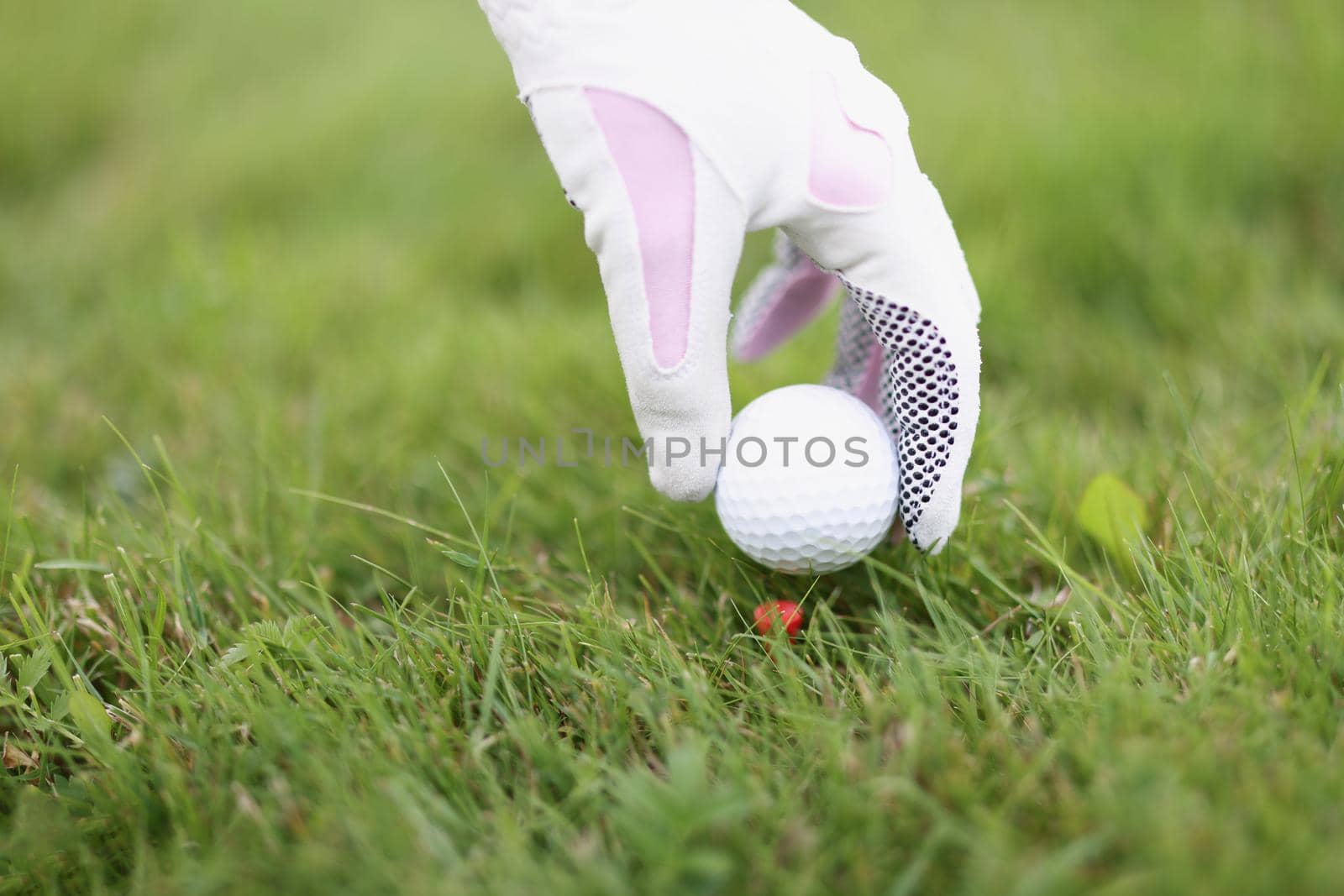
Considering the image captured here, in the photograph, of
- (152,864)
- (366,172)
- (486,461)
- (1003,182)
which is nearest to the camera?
(152,864)

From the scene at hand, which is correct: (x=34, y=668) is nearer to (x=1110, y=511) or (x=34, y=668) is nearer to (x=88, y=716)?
(x=88, y=716)

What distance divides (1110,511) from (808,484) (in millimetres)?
622

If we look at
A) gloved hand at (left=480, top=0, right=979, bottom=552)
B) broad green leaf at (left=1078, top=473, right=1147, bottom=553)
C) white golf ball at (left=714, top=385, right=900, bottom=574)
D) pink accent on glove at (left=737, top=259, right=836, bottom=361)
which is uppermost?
gloved hand at (left=480, top=0, right=979, bottom=552)

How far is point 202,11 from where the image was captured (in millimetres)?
6203

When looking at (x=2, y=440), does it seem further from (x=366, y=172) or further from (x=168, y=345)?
(x=366, y=172)

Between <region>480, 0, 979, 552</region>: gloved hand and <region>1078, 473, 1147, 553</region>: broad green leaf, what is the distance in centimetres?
38

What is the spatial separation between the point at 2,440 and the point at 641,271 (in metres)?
2.20

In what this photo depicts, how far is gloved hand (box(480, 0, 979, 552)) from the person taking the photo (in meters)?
1.35

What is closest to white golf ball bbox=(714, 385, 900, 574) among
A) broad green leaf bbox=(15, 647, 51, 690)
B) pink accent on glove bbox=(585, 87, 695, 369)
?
pink accent on glove bbox=(585, 87, 695, 369)

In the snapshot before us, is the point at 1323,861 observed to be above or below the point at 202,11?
below

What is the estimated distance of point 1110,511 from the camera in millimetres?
1769

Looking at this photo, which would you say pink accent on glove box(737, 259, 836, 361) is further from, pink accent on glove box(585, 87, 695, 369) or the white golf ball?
pink accent on glove box(585, 87, 695, 369)

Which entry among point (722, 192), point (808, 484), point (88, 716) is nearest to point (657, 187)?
point (722, 192)

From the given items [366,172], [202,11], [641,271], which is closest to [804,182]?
[641,271]
